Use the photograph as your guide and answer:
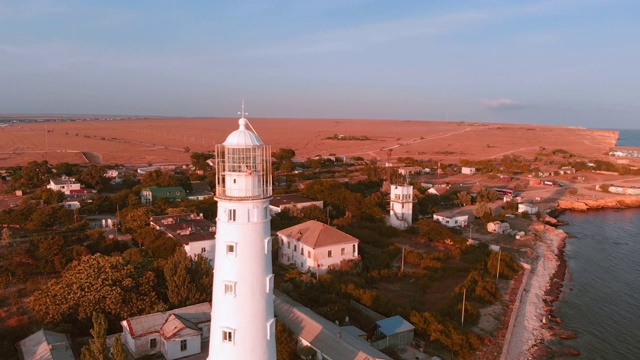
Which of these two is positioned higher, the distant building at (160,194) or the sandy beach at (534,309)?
the distant building at (160,194)

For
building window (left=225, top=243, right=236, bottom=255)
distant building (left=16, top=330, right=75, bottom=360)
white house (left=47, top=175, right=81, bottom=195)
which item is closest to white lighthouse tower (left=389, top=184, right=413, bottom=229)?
distant building (left=16, top=330, right=75, bottom=360)

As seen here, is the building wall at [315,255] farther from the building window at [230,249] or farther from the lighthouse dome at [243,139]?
the lighthouse dome at [243,139]

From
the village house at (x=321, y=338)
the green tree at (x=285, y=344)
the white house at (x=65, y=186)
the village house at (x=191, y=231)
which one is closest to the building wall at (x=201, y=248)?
the village house at (x=191, y=231)

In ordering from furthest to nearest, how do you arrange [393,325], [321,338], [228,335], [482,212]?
[482,212], [393,325], [321,338], [228,335]

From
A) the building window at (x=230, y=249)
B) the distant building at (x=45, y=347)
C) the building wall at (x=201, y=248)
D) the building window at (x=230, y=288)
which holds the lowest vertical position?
the distant building at (x=45, y=347)

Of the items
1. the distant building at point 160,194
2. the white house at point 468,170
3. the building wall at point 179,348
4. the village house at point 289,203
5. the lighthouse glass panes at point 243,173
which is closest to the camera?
the lighthouse glass panes at point 243,173

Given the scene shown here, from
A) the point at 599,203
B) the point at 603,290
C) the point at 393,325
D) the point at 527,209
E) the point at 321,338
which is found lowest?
the point at 603,290

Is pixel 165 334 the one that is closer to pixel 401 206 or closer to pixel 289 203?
pixel 289 203

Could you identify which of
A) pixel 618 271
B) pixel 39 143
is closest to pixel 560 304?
pixel 618 271

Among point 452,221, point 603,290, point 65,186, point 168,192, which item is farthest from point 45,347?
point 65,186
